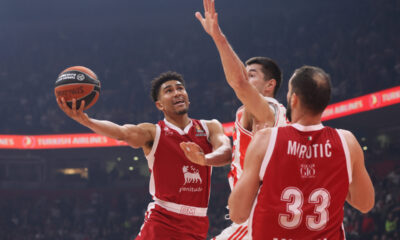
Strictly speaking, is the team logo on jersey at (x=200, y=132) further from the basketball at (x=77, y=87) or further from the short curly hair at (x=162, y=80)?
the basketball at (x=77, y=87)

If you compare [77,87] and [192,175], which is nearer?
[77,87]

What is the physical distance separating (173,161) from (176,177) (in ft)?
0.55

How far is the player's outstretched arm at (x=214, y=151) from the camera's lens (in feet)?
11.2

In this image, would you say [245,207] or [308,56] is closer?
[245,207]

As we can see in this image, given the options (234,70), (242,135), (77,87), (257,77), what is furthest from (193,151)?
(77,87)

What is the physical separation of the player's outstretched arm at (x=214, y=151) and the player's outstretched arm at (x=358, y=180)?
1180 millimetres

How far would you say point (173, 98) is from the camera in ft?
15.4

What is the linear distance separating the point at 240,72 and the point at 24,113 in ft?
66.7

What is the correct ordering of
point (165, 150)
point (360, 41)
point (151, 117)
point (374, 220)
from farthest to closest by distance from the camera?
point (151, 117) < point (360, 41) < point (374, 220) < point (165, 150)

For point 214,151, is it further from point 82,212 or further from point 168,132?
point 82,212

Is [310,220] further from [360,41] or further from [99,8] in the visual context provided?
[99,8]

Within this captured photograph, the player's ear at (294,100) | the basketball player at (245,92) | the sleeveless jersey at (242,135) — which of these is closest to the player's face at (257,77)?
the basketball player at (245,92)

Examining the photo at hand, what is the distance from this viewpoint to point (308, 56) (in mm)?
20484

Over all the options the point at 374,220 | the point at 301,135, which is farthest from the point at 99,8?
the point at 301,135
